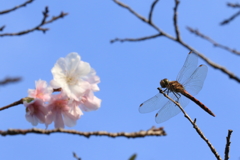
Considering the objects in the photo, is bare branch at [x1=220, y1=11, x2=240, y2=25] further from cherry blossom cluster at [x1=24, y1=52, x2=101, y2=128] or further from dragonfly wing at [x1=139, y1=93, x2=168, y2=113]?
dragonfly wing at [x1=139, y1=93, x2=168, y2=113]

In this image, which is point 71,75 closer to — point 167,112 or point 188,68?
point 167,112

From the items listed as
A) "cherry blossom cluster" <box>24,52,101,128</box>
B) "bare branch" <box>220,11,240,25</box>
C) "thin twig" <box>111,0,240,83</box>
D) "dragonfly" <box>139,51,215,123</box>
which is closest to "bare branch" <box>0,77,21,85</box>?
"cherry blossom cluster" <box>24,52,101,128</box>

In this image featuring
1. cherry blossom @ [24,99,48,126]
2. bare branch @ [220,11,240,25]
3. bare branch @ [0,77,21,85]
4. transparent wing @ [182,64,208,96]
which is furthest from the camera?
transparent wing @ [182,64,208,96]

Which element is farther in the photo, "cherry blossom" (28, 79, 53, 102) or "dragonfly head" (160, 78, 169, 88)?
"dragonfly head" (160, 78, 169, 88)

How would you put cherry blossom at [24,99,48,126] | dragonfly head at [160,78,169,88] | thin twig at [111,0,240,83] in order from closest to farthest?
thin twig at [111,0,240,83], cherry blossom at [24,99,48,126], dragonfly head at [160,78,169,88]

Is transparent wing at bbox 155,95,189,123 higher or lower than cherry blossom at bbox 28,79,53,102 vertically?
higher

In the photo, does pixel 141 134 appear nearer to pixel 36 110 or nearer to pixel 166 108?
pixel 36 110
